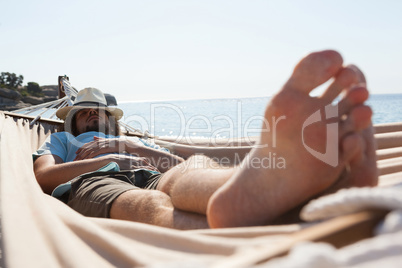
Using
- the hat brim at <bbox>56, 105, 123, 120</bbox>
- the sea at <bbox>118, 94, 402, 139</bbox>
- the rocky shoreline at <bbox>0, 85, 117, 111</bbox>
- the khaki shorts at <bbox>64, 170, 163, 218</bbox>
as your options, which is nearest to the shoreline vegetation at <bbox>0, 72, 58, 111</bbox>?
the rocky shoreline at <bbox>0, 85, 117, 111</bbox>

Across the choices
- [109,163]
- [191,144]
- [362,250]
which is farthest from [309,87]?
[191,144]

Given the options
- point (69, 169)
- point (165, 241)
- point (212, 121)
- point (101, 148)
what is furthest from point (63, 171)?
point (212, 121)

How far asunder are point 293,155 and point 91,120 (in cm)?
148

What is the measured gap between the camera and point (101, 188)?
111 cm

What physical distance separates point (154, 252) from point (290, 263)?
0.83ft

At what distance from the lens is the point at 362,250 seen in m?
0.33

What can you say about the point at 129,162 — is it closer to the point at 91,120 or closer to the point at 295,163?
the point at 91,120

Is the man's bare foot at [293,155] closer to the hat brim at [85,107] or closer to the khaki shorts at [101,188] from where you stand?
the khaki shorts at [101,188]

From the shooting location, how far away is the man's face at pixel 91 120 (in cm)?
191

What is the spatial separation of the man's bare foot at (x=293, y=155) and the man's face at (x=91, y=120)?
4.49 ft

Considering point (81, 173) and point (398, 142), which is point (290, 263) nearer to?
point (81, 173)

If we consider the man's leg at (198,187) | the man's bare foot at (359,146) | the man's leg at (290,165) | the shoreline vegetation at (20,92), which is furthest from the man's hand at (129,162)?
the shoreline vegetation at (20,92)

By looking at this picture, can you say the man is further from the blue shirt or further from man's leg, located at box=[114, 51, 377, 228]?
the blue shirt

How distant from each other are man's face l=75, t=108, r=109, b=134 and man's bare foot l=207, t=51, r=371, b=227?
137cm
